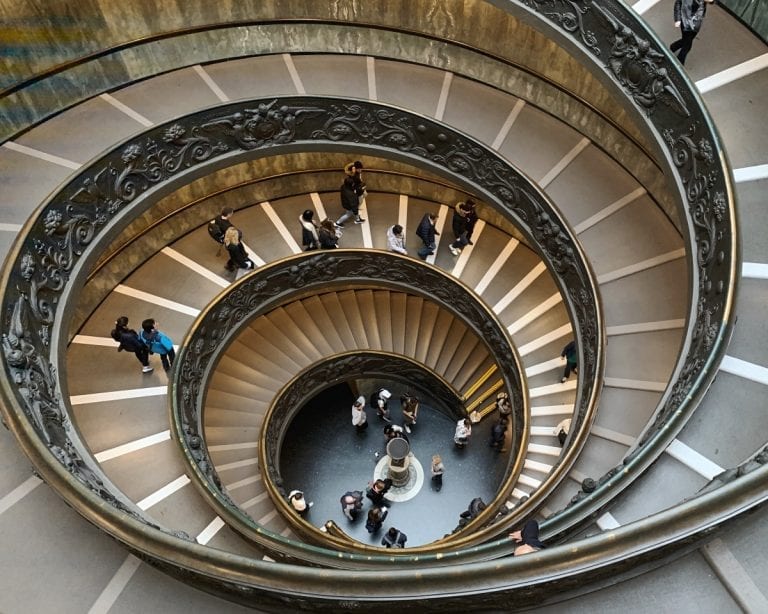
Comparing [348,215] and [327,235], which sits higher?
[348,215]

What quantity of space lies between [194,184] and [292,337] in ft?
13.0

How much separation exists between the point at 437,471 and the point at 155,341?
23.2 feet

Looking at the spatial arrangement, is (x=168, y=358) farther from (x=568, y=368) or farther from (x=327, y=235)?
(x=568, y=368)

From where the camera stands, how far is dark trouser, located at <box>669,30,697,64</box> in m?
8.03

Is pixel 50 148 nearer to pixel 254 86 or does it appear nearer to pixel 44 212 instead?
pixel 44 212

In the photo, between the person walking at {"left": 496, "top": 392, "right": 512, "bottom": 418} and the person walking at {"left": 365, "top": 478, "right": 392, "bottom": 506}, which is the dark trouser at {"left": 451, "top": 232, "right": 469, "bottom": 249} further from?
the person walking at {"left": 365, "top": 478, "right": 392, "bottom": 506}

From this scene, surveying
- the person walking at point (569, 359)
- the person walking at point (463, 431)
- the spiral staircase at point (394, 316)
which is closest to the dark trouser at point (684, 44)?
the spiral staircase at point (394, 316)

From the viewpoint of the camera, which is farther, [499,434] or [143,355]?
[499,434]

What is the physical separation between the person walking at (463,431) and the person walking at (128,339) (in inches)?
276

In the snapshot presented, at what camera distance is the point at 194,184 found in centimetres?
1251

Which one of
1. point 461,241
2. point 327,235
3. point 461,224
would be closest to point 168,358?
point 327,235

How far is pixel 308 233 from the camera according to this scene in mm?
12281

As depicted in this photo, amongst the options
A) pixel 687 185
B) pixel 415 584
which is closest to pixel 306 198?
pixel 687 185

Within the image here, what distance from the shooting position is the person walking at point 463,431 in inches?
556
